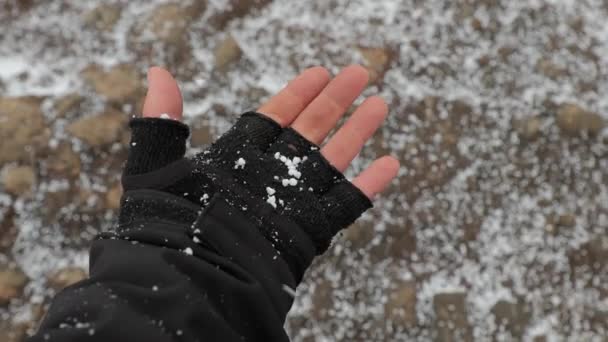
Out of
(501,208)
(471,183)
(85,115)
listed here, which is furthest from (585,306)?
(85,115)

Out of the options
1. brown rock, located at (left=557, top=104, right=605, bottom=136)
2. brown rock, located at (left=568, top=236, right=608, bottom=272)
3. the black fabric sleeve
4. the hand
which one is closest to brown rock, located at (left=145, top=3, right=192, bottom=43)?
the hand

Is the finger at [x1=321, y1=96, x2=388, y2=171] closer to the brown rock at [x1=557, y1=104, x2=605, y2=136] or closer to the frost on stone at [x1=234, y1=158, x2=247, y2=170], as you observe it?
the frost on stone at [x1=234, y1=158, x2=247, y2=170]

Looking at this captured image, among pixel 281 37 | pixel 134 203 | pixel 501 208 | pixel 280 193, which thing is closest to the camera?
pixel 134 203

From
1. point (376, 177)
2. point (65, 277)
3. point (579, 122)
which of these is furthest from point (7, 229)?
point (579, 122)

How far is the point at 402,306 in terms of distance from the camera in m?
2.21

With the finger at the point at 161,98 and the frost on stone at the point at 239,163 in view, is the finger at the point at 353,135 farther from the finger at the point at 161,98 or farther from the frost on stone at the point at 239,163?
the finger at the point at 161,98

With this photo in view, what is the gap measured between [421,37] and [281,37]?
2.53 ft

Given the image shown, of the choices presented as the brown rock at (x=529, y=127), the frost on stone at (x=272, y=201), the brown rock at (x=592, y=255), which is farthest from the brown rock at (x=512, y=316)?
the frost on stone at (x=272, y=201)

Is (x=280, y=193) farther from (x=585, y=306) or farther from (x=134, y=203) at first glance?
(x=585, y=306)

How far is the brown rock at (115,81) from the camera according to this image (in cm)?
250

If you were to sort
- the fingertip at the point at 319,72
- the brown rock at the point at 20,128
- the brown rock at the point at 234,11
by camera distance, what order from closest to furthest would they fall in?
the fingertip at the point at 319,72
the brown rock at the point at 20,128
the brown rock at the point at 234,11

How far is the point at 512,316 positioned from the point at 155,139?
1707 mm

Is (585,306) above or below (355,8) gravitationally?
below

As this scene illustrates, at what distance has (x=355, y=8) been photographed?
2.79 m
